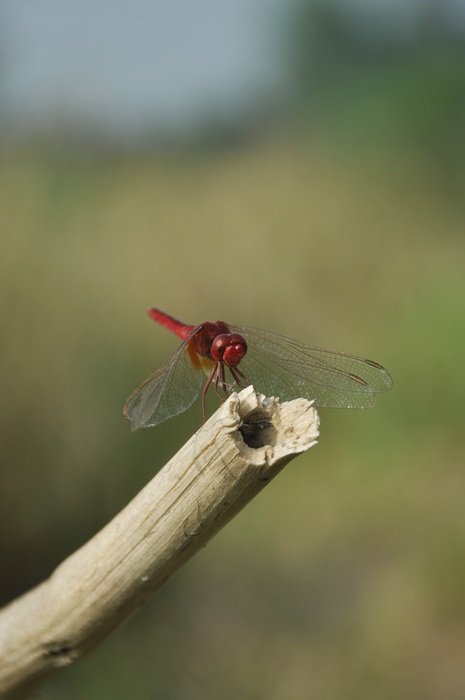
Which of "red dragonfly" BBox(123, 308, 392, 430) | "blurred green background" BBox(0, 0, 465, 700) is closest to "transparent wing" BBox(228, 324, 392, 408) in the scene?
"red dragonfly" BBox(123, 308, 392, 430)

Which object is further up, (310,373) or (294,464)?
(310,373)

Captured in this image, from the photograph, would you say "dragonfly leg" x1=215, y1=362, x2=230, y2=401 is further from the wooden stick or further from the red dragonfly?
the wooden stick

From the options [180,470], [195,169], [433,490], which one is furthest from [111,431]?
[195,169]

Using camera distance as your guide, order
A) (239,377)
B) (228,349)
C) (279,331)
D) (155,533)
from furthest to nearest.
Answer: (279,331), (239,377), (228,349), (155,533)

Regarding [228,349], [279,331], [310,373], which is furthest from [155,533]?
[279,331]

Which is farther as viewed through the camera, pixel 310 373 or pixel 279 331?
pixel 279 331

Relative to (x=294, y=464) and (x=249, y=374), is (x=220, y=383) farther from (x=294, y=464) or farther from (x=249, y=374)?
(x=294, y=464)

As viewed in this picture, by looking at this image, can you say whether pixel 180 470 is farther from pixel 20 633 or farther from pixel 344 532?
pixel 344 532

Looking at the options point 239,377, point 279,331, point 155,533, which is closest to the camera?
point 155,533
